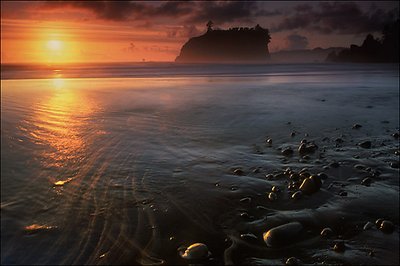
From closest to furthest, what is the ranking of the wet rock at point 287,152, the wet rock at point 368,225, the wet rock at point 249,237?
the wet rock at point 249,237
the wet rock at point 368,225
the wet rock at point 287,152

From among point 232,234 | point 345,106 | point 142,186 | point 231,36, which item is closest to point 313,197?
point 232,234

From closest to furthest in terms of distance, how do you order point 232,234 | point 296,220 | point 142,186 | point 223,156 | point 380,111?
1. point 232,234
2. point 296,220
3. point 142,186
4. point 223,156
5. point 380,111

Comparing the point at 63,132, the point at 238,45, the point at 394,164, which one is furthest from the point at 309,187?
the point at 238,45

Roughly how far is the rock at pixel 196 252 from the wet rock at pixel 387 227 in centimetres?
173

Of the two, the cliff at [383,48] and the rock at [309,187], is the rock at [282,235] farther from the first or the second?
the cliff at [383,48]

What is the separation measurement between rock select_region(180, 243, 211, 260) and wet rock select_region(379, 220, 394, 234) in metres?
1.73

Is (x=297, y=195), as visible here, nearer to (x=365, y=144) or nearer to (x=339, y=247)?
(x=339, y=247)

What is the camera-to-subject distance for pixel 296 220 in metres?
3.36

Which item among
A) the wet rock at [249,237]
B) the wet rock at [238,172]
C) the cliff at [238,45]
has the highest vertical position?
the cliff at [238,45]

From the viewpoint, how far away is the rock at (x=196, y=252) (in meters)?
2.76

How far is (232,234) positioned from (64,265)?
5.01 ft

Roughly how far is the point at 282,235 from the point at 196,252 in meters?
0.84

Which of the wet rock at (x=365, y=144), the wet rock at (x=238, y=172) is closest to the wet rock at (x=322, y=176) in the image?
the wet rock at (x=238, y=172)

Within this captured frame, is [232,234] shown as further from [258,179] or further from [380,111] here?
[380,111]
